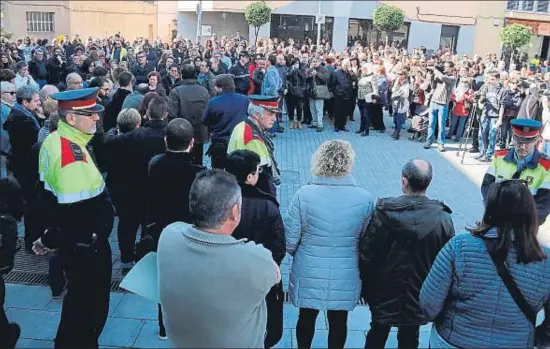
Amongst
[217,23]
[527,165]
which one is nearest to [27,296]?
[527,165]

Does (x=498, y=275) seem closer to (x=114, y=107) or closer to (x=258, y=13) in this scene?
(x=114, y=107)

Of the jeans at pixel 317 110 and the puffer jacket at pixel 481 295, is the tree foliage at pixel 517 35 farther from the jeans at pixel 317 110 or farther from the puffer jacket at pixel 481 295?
the puffer jacket at pixel 481 295

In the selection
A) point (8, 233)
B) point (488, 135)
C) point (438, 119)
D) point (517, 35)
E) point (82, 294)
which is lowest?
point (82, 294)

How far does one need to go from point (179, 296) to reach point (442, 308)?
138cm

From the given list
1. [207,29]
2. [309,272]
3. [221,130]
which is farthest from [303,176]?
[207,29]

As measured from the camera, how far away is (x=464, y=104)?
11984 mm

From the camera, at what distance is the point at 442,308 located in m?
2.76

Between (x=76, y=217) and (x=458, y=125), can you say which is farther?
(x=458, y=125)

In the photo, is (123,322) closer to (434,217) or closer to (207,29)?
(434,217)

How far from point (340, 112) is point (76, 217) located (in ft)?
33.4

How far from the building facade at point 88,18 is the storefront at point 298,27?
792 cm

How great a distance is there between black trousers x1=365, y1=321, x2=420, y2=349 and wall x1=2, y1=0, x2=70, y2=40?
34743 mm

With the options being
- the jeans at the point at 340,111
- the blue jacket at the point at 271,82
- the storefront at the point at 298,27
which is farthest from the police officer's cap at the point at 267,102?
the storefront at the point at 298,27

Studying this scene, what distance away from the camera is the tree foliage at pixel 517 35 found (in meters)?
19.5
